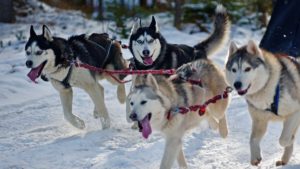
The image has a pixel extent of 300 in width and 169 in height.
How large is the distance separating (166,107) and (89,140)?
1551mm

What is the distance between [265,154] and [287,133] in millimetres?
959

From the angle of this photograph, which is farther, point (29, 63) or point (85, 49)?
point (85, 49)

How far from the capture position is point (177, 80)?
14.0ft

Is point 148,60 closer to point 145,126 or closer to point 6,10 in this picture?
point 145,126

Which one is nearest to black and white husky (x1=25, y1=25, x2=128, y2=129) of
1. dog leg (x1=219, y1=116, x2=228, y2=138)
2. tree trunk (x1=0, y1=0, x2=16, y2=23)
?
dog leg (x1=219, y1=116, x2=228, y2=138)

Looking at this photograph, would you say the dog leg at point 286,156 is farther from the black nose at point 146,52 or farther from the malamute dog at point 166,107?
the black nose at point 146,52

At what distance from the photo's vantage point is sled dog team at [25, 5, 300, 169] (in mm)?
3799

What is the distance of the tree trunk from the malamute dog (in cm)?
968

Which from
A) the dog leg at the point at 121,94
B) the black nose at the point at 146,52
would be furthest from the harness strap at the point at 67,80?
the dog leg at the point at 121,94

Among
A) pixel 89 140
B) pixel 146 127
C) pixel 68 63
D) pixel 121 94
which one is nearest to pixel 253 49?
pixel 146 127

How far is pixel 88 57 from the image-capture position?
5.83 metres

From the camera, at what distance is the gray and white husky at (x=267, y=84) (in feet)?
12.3

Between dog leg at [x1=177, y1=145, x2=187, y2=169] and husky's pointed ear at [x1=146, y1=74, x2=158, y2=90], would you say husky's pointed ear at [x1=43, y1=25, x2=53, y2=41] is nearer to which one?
husky's pointed ear at [x1=146, y1=74, x2=158, y2=90]

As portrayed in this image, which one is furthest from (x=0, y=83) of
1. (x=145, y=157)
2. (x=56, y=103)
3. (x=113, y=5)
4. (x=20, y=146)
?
(x=113, y=5)
